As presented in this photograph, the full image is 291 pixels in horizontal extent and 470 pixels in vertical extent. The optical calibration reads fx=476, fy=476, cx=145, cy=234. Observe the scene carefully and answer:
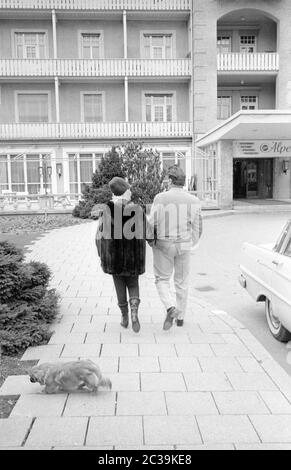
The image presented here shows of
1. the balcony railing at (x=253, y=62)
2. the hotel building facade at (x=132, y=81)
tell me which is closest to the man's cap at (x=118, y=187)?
the hotel building facade at (x=132, y=81)

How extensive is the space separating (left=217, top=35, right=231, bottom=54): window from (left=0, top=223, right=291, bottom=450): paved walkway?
26.5 m

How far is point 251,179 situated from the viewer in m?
30.4

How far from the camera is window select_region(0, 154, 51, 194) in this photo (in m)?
28.4

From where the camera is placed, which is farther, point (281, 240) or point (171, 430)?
point (281, 240)

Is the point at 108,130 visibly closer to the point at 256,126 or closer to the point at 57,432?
the point at 256,126

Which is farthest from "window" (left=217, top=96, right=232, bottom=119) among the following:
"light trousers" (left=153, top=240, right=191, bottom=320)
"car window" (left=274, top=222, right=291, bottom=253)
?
"light trousers" (left=153, top=240, right=191, bottom=320)

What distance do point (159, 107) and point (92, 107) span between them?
167 inches

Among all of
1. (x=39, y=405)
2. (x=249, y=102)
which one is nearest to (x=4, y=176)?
(x=249, y=102)

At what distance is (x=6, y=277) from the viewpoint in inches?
200

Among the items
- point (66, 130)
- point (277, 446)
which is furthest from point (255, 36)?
point (277, 446)

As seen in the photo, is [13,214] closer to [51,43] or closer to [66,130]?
[66,130]

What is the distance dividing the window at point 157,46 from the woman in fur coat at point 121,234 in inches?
1054

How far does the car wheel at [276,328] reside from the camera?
536 cm
